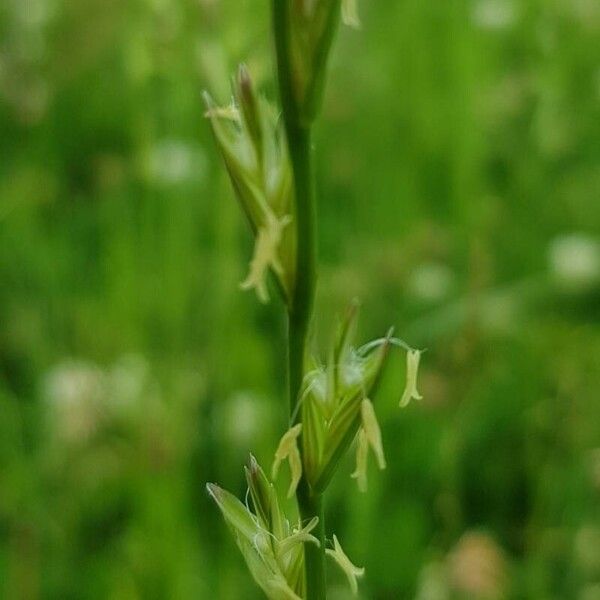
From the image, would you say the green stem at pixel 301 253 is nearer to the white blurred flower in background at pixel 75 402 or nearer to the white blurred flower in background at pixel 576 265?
the white blurred flower in background at pixel 75 402

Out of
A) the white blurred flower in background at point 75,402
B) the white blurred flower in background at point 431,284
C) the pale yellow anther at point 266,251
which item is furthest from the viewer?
the white blurred flower in background at point 431,284

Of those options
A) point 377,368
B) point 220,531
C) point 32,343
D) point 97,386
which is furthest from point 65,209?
point 377,368

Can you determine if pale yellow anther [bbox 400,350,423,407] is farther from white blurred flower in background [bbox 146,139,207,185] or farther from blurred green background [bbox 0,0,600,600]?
white blurred flower in background [bbox 146,139,207,185]

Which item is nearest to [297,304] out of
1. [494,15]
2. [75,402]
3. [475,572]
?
[475,572]

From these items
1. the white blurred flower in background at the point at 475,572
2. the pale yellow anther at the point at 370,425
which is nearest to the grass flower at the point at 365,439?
the pale yellow anther at the point at 370,425

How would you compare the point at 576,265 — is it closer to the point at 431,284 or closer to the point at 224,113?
the point at 431,284

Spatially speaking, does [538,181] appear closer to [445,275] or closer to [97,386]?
[445,275]

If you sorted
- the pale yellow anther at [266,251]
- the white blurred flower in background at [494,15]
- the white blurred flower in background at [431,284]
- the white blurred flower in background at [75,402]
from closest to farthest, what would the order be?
the pale yellow anther at [266,251], the white blurred flower in background at [75,402], the white blurred flower in background at [431,284], the white blurred flower in background at [494,15]
